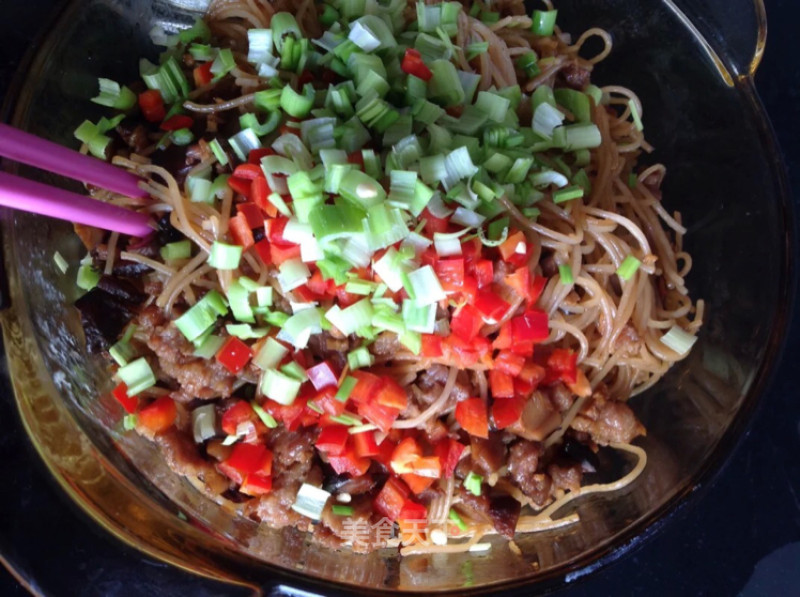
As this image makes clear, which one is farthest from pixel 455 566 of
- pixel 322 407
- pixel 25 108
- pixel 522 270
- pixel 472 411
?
pixel 25 108

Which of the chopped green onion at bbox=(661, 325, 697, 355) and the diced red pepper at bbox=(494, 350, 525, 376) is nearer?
the diced red pepper at bbox=(494, 350, 525, 376)

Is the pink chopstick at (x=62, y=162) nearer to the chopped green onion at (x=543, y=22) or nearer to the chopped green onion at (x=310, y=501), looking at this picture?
the chopped green onion at (x=310, y=501)

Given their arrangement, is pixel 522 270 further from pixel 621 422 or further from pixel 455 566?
pixel 455 566

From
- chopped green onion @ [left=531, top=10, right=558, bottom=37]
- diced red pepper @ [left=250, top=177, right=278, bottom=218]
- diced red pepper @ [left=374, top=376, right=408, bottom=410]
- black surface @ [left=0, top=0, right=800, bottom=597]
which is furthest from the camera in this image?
black surface @ [left=0, top=0, right=800, bottom=597]

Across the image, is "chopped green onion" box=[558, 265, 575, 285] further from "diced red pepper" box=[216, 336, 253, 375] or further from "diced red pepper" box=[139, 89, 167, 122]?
"diced red pepper" box=[139, 89, 167, 122]

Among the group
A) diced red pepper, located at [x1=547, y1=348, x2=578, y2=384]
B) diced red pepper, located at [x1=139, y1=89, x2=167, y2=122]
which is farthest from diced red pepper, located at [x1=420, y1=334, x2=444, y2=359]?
diced red pepper, located at [x1=139, y1=89, x2=167, y2=122]

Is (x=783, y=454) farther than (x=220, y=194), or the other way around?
(x=783, y=454)

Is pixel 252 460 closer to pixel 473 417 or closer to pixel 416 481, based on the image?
pixel 416 481
